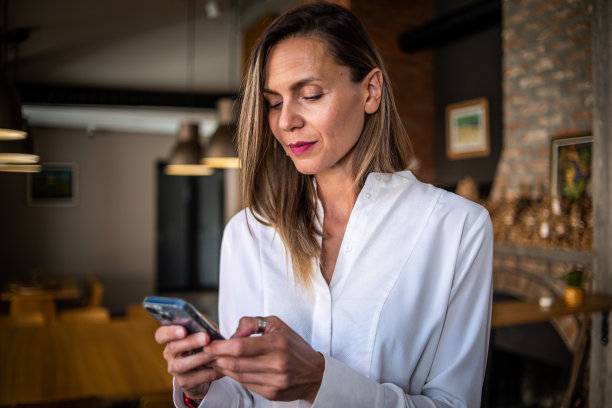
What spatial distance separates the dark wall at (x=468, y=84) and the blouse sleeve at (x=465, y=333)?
12.3 ft

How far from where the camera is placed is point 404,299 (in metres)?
1.11

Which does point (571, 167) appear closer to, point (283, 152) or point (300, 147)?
point (283, 152)

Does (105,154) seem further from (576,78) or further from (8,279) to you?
(576,78)

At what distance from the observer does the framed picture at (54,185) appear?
936 cm

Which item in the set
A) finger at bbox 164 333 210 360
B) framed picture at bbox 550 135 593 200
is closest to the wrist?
finger at bbox 164 333 210 360

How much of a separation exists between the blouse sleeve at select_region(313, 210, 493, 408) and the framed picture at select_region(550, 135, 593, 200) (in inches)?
123

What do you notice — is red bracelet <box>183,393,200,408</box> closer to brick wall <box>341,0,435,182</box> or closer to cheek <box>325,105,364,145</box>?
cheek <box>325,105,364,145</box>

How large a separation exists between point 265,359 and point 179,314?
6.2 inches

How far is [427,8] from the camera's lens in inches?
224

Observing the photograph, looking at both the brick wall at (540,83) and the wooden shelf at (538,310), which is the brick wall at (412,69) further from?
the wooden shelf at (538,310)

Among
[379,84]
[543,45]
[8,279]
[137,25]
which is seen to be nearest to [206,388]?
[379,84]

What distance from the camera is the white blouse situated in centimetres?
108

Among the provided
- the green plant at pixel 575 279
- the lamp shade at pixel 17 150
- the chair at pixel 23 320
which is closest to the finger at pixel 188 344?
the lamp shade at pixel 17 150

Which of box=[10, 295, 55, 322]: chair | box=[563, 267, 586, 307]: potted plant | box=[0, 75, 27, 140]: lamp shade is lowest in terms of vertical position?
box=[10, 295, 55, 322]: chair
